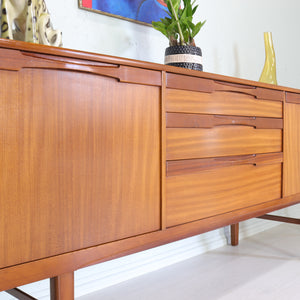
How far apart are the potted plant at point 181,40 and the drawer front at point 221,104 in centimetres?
20

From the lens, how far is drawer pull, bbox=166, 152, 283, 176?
123 cm

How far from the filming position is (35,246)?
0.90 m

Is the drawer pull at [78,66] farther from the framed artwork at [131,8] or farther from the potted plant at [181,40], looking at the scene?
the framed artwork at [131,8]

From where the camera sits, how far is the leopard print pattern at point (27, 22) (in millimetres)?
1052

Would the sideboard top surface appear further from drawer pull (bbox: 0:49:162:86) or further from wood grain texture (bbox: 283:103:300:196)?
wood grain texture (bbox: 283:103:300:196)

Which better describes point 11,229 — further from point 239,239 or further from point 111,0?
point 239,239

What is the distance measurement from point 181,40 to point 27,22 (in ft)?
2.20

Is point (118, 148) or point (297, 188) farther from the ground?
point (118, 148)

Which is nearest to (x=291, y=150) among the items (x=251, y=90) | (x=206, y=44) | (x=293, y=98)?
(x=293, y=98)

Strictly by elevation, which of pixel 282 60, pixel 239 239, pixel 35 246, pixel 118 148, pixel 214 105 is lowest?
pixel 239 239

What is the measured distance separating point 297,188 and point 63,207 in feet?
4.26

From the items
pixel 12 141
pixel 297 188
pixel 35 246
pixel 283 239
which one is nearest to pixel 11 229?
pixel 35 246

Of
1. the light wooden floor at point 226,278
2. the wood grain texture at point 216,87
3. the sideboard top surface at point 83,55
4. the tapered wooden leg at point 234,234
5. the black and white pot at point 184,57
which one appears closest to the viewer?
the sideboard top surface at point 83,55

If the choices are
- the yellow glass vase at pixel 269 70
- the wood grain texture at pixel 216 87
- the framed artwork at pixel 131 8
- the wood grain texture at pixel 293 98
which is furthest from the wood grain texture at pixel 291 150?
the framed artwork at pixel 131 8
